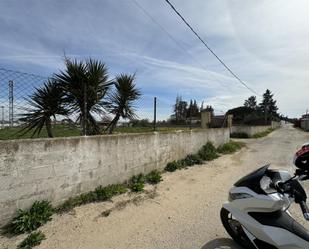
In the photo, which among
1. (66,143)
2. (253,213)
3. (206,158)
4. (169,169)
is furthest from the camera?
(206,158)

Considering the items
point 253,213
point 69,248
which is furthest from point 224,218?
point 69,248

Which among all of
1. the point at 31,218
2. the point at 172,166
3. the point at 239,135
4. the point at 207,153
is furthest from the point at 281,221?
the point at 239,135

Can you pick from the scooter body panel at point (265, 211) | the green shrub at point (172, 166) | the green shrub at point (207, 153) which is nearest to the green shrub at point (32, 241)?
the scooter body panel at point (265, 211)

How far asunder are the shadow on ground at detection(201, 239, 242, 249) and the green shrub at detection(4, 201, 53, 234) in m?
2.21

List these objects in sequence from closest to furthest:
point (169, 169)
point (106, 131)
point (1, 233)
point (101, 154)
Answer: point (1, 233)
point (101, 154)
point (106, 131)
point (169, 169)

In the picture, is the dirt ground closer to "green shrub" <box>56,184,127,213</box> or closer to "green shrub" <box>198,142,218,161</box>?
"green shrub" <box>56,184,127,213</box>

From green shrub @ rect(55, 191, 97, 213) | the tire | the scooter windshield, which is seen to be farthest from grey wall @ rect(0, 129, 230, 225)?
the scooter windshield

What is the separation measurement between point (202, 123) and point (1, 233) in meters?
13.5

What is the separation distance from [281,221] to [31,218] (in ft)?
9.99

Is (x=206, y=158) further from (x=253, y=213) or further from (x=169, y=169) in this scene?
(x=253, y=213)

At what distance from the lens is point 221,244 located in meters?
3.13

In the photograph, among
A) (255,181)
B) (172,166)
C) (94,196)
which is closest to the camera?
(255,181)

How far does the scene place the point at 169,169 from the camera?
732cm

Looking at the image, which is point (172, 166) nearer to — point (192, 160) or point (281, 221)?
point (192, 160)
